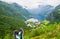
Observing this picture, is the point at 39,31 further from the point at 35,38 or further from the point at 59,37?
the point at 59,37

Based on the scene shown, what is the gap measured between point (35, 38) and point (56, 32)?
0.89 meters

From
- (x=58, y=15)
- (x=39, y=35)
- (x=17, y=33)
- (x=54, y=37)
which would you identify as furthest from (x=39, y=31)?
(x=58, y=15)

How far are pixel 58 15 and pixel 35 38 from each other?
152m

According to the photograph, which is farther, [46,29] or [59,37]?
[46,29]

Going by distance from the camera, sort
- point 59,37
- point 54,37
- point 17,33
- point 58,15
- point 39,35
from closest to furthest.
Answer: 1. point 17,33
2. point 59,37
3. point 54,37
4. point 39,35
5. point 58,15

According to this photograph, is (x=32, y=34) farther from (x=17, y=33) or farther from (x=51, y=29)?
(x=17, y=33)

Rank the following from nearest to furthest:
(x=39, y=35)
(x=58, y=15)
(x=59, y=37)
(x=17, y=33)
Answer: (x=17, y=33)
(x=59, y=37)
(x=39, y=35)
(x=58, y=15)

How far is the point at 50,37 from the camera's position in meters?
9.48

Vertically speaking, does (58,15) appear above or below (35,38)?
above


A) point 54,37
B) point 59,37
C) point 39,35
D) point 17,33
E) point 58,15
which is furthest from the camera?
point 58,15

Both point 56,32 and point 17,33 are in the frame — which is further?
point 56,32

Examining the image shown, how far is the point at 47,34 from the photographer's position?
9797mm

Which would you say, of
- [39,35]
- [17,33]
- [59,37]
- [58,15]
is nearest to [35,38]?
[39,35]

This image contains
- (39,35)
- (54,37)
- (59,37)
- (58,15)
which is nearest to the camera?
(59,37)
